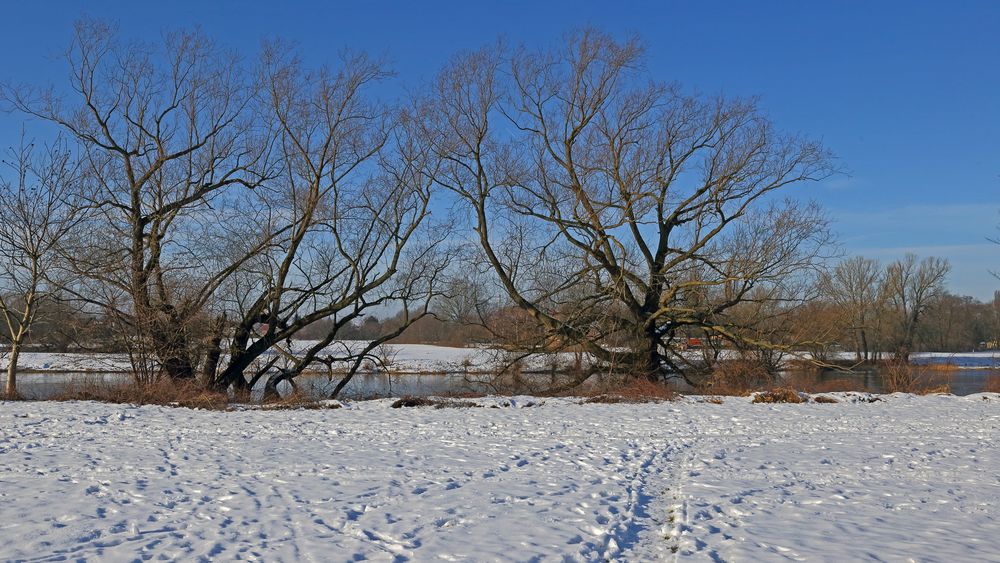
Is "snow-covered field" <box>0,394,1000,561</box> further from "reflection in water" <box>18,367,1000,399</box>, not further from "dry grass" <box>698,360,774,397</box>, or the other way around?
"dry grass" <box>698,360,774,397</box>

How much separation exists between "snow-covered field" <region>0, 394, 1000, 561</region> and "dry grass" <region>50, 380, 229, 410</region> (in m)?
1.69

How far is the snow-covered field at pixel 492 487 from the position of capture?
227 inches

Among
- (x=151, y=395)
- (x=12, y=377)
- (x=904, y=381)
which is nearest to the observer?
(x=151, y=395)

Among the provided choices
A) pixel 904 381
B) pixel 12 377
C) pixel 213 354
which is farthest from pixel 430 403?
pixel 904 381

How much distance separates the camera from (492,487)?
7938 mm

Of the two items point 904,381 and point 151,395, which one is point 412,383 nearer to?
point 151,395

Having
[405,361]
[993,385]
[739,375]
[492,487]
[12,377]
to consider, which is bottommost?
[492,487]

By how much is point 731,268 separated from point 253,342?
14.4m

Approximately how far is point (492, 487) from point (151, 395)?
11.1m

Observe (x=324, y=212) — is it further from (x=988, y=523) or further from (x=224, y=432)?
(x=988, y=523)

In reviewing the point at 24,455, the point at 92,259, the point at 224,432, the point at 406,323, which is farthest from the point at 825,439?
the point at 92,259

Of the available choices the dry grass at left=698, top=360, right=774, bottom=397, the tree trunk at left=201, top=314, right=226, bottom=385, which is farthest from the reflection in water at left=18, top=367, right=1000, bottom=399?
the dry grass at left=698, top=360, right=774, bottom=397

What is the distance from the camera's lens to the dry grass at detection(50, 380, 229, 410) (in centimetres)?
1540

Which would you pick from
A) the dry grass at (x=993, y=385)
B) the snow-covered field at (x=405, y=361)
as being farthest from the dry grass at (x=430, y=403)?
the dry grass at (x=993, y=385)
